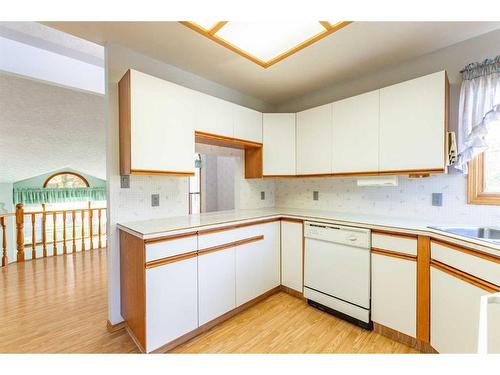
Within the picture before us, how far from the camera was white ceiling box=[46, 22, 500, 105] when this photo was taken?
5.52 feet

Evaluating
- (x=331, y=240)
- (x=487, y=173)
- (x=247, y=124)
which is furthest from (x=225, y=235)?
(x=487, y=173)

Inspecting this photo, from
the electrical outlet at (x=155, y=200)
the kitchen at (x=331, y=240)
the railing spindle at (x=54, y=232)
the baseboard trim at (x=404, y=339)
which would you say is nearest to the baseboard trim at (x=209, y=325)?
the kitchen at (x=331, y=240)

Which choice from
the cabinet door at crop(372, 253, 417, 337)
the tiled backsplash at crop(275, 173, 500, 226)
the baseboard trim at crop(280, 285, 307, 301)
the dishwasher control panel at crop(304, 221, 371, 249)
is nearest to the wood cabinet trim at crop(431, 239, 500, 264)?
the cabinet door at crop(372, 253, 417, 337)

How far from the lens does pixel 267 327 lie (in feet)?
6.40

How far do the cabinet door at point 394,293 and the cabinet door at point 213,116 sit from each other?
182 cm

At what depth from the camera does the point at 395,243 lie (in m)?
1.75

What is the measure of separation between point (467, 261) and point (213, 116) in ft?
7.26

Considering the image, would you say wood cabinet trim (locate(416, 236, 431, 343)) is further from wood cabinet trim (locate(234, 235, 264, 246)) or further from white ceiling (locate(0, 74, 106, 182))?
white ceiling (locate(0, 74, 106, 182))

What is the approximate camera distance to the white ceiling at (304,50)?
1.68 meters

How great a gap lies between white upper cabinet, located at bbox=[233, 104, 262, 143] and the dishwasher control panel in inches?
45.8

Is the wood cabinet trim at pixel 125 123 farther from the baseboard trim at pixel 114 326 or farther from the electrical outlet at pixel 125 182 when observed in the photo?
the baseboard trim at pixel 114 326
